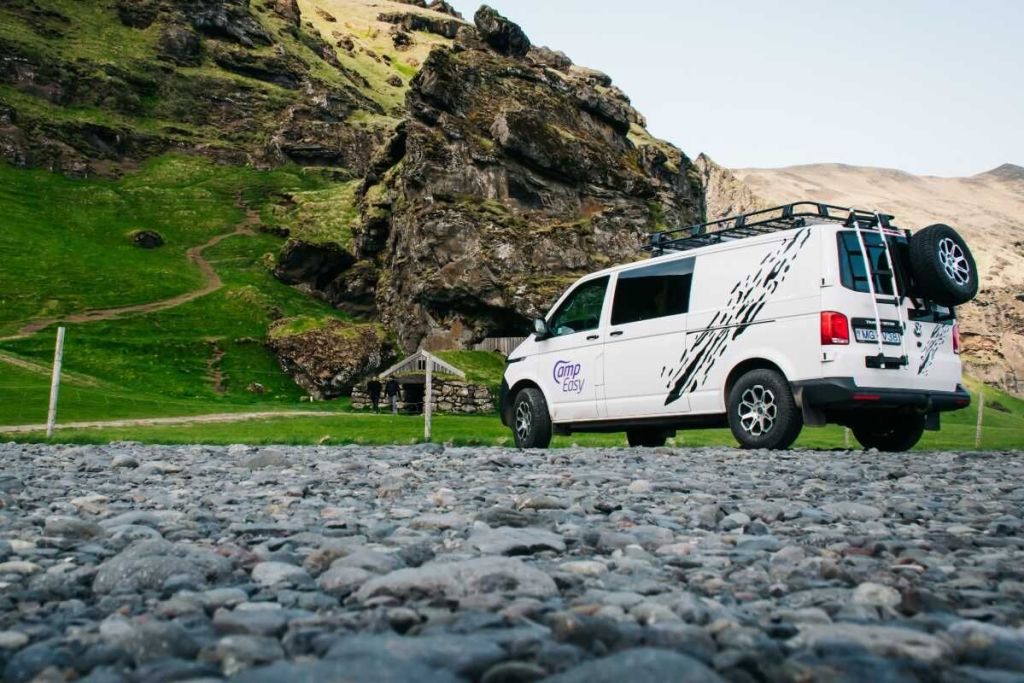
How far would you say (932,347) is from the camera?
1079 centimetres

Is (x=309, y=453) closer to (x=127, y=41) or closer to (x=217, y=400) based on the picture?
(x=217, y=400)

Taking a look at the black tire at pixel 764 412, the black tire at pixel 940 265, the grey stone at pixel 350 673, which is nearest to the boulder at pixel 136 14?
the black tire at pixel 764 412

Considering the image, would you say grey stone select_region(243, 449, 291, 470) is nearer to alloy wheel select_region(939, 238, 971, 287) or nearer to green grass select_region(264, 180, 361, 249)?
alloy wheel select_region(939, 238, 971, 287)

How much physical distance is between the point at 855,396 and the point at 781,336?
1.10 meters

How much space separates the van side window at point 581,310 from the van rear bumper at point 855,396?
3464 mm

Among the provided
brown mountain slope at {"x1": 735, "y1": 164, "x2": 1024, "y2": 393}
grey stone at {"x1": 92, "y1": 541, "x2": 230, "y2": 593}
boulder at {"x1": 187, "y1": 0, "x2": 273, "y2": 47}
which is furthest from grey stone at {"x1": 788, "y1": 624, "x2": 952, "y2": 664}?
boulder at {"x1": 187, "y1": 0, "x2": 273, "y2": 47}

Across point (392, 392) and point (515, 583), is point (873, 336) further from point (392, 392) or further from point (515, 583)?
point (392, 392)

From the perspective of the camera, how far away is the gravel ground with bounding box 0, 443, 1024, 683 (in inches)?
85.2

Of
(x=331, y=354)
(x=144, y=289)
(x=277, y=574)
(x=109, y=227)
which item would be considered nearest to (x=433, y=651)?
(x=277, y=574)

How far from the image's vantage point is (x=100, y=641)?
7.96 feet

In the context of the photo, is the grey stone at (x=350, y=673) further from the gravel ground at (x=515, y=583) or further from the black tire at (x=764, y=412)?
the black tire at (x=764, y=412)

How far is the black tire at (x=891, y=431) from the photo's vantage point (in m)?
11.6

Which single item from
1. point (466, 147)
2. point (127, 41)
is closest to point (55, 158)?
point (127, 41)

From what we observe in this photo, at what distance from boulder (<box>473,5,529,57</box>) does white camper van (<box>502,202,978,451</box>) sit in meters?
57.6
